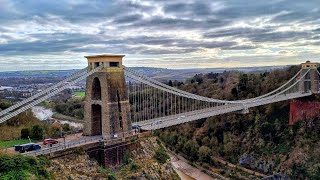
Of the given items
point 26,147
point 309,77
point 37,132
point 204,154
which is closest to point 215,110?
point 204,154

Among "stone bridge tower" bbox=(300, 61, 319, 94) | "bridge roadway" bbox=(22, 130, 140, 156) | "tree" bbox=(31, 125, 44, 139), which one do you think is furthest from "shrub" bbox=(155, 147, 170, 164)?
"stone bridge tower" bbox=(300, 61, 319, 94)

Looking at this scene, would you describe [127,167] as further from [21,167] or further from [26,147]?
[21,167]

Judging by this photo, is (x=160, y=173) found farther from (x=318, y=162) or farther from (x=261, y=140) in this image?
(x=261, y=140)

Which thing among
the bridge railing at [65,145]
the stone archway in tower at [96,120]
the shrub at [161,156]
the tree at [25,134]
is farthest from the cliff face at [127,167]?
the tree at [25,134]

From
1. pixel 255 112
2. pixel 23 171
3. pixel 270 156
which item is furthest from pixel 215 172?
pixel 23 171

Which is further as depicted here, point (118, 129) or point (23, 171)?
point (118, 129)
